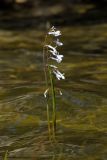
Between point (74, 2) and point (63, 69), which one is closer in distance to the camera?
point (63, 69)

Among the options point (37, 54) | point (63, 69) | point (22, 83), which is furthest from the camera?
point (37, 54)

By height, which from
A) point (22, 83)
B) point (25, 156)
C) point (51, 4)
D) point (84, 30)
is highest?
point (51, 4)

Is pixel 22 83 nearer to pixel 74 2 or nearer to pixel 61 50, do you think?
pixel 61 50

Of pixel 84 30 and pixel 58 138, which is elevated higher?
pixel 84 30

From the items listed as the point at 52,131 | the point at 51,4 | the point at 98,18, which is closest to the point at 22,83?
the point at 52,131
